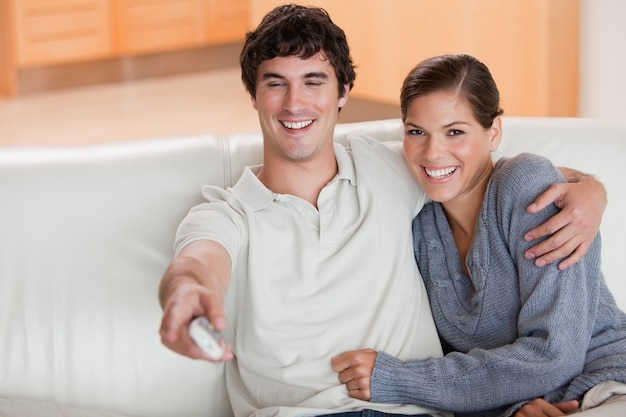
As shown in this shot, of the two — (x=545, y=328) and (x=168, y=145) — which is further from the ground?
(x=168, y=145)

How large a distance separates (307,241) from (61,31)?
489cm

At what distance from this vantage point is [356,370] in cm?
207

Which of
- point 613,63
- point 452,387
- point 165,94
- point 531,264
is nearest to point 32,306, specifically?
point 452,387

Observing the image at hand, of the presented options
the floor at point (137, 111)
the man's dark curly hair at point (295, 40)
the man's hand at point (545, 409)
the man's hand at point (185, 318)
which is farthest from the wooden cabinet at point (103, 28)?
the man's hand at point (185, 318)

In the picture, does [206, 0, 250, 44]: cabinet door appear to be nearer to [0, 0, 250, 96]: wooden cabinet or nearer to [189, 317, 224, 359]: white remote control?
[0, 0, 250, 96]: wooden cabinet

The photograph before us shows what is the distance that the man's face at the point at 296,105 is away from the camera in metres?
2.23

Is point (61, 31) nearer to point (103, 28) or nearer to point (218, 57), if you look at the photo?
point (103, 28)

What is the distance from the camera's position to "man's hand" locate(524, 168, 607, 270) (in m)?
2.05

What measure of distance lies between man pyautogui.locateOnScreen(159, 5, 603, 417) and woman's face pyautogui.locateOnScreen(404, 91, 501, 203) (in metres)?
0.11

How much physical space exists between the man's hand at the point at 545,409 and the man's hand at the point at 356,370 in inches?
11.4

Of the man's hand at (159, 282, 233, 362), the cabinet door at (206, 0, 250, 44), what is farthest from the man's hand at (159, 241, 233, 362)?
the cabinet door at (206, 0, 250, 44)

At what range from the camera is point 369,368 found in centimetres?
208

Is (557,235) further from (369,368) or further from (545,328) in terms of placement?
(369,368)

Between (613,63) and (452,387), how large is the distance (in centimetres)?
228
